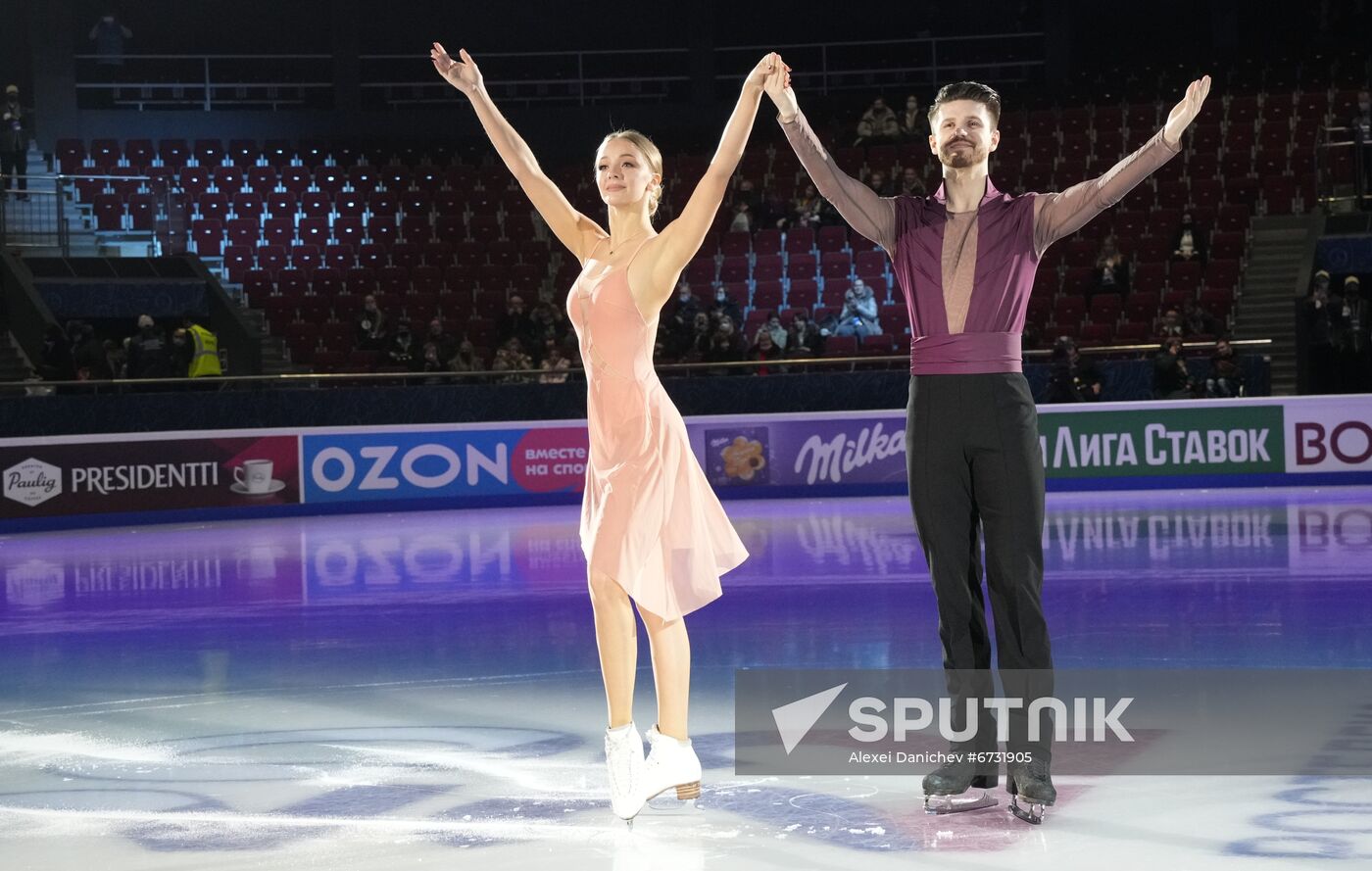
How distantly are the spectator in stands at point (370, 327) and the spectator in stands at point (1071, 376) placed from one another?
8.05 metres

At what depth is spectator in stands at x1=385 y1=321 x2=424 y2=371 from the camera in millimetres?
18438

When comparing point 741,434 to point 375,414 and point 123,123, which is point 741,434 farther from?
point 123,123

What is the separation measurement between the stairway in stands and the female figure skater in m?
15.9

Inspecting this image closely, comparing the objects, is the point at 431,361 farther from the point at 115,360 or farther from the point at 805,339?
the point at 805,339

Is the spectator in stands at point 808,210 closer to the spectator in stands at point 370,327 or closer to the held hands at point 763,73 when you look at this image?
the spectator in stands at point 370,327

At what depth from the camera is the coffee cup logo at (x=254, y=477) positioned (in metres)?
16.7

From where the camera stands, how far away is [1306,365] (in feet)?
58.2

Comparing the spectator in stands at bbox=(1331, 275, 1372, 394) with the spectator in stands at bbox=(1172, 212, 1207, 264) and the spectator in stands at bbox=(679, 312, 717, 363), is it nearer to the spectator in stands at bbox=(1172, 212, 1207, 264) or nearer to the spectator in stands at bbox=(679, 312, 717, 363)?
the spectator in stands at bbox=(1172, 212, 1207, 264)

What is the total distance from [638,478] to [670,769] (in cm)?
84

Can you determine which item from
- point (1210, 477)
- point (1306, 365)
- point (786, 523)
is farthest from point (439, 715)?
point (1306, 365)

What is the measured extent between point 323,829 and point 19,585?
7.55m

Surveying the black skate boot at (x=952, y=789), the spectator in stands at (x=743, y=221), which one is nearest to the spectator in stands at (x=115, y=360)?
the spectator in stands at (x=743, y=221)

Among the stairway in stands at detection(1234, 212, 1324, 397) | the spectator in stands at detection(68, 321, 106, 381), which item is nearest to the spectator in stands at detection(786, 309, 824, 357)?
the stairway in stands at detection(1234, 212, 1324, 397)

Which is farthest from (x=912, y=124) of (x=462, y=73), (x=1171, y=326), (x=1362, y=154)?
(x=462, y=73)
